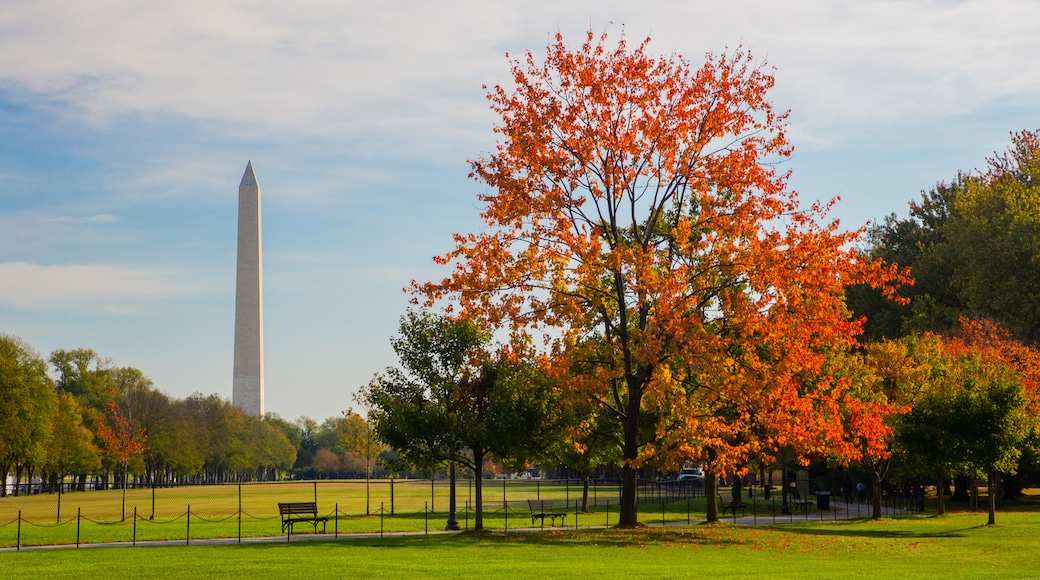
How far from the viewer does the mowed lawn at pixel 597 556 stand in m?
20.8

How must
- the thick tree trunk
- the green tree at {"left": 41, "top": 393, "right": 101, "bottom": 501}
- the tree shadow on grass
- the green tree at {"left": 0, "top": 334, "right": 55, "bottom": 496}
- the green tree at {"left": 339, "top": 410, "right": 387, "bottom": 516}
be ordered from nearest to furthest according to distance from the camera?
the thick tree trunk → the tree shadow on grass → the green tree at {"left": 339, "top": 410, "right": 387, "bottom": 516} → the green tree at {"left": 0, "top": 334, "right": 55, "bottom": 496} → the green tree at {"left": 41, "top": 393, "right": 101, "bottom": 501}

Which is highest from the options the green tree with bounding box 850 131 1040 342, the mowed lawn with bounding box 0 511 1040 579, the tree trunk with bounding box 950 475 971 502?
the green tree with bounding box 850 131 1040 342

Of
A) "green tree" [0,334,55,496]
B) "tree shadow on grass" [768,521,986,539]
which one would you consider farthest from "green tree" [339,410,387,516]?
"tree shadow on grass" [768,521,986,539]

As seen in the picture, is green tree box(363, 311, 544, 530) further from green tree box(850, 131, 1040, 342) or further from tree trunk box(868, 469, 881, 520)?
green tree box(850, 131, 1040, 342)

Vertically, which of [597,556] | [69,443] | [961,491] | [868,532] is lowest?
[961,491]

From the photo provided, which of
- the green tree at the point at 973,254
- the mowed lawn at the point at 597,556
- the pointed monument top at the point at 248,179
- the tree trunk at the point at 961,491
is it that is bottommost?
the tree trunk at the point at 961,491

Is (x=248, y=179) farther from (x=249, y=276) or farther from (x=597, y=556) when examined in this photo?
(x=597, y=556)

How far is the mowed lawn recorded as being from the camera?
20828mm

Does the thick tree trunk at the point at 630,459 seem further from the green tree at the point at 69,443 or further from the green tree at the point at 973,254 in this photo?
the green tree at the point at 69,443

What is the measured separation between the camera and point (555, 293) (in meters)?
31.4

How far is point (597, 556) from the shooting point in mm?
24734

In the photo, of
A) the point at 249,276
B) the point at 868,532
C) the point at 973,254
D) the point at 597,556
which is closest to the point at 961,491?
the point at 973,254

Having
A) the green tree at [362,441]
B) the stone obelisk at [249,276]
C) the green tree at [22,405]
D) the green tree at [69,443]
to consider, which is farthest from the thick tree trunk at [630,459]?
the stone obelisk at [249,276]

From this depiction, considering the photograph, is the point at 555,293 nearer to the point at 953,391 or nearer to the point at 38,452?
the point at 953,391
